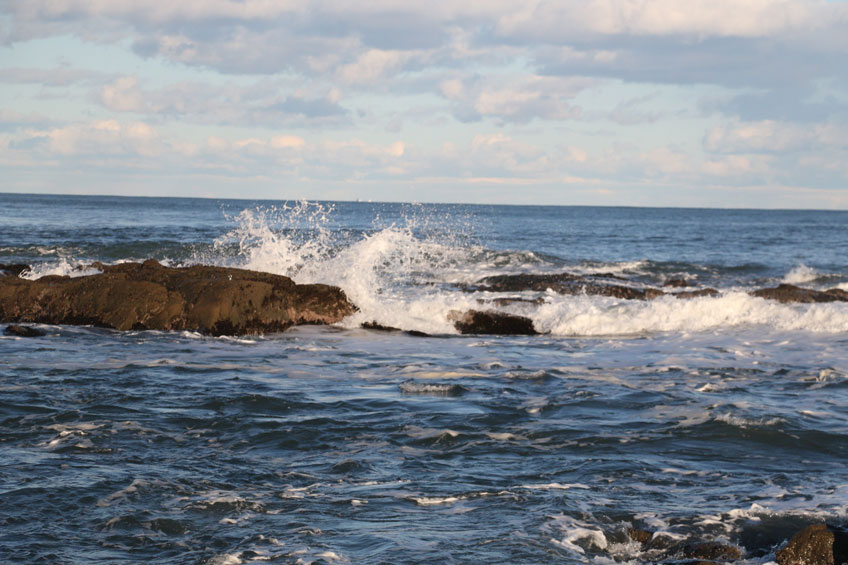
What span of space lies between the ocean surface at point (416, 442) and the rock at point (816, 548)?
16cm

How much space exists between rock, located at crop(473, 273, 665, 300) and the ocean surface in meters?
3.77

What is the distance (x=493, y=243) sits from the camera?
3862 centimetres

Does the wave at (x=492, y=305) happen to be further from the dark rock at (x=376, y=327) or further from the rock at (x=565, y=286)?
the rock at (x=565, y=286)

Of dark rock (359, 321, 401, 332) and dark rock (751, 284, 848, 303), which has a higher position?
dark rock (751, 284, 848, 303)

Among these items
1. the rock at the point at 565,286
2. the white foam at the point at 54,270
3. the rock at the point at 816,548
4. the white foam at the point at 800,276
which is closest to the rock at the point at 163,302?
the white foam at the point at 54,270

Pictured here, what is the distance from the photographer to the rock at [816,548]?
416 cm

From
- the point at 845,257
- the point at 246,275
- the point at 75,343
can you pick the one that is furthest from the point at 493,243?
the point at 75,343

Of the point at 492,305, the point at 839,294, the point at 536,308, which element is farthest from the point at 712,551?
the point at 839,294

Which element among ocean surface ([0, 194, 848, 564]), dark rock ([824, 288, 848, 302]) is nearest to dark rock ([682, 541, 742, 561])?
ocean surface ([0, 194, 848, 564])

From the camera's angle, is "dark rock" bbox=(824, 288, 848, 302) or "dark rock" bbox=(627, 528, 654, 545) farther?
"dark rock" bbox=(824, 288, 848, 302)

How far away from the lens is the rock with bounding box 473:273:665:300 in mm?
17141

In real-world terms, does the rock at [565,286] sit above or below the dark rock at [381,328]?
above

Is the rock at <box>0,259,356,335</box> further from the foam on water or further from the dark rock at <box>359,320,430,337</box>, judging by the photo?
the foam on water

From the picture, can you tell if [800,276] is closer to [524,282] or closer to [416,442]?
[524,282]
